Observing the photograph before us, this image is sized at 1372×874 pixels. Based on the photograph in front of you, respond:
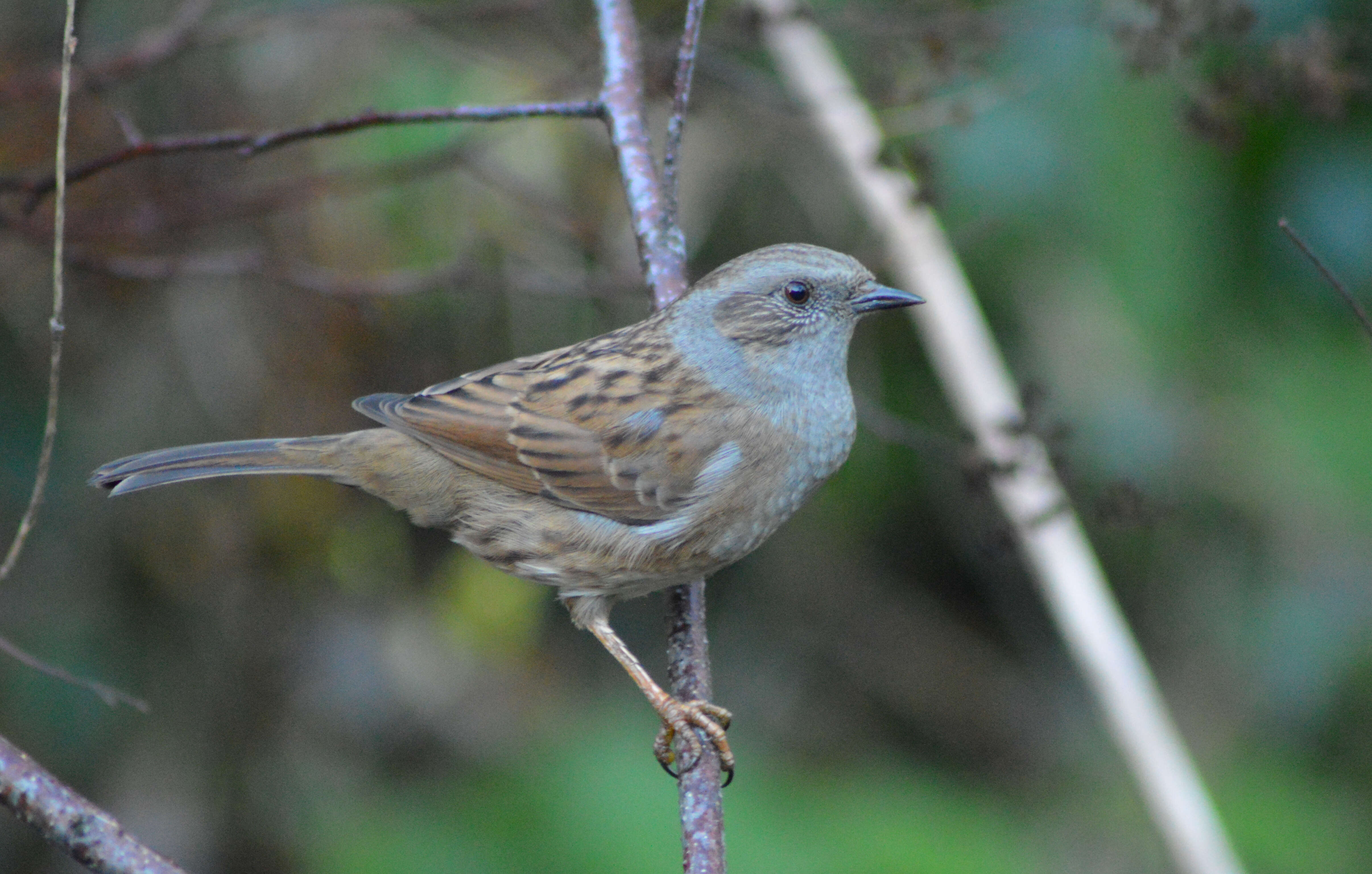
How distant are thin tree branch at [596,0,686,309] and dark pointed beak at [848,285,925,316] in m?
0.48

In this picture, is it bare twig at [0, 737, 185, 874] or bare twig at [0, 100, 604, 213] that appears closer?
bare twig at [0, 737, 185, 874]

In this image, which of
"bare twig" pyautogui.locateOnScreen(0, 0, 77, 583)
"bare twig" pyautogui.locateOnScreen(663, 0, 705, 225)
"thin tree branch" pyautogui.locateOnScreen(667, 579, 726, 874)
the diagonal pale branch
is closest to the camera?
"bare twig" pyautogui.locateOnScreen(0, 0, 77, 583)

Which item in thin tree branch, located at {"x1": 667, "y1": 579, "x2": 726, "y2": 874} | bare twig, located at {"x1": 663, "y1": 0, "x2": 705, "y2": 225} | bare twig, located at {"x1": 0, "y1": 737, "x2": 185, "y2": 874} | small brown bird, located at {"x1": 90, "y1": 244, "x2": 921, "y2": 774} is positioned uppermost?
bare twig, located at {"x1": 663, "y1": 0, "x2": 705, "y2": 225}

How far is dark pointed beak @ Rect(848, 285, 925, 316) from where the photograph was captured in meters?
3.21

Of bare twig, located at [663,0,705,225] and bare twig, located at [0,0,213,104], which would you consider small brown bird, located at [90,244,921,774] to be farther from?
bare twig, located at [0,0,213,104]

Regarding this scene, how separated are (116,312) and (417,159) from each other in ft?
4.55

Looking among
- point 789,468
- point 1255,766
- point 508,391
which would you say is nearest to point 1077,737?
point 1255,766

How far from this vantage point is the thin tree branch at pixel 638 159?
3314mm

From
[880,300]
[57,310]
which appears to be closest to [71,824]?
[57,310]

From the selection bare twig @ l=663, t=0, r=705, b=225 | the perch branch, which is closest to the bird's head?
the perch branch

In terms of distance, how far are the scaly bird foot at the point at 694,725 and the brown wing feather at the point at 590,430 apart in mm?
477

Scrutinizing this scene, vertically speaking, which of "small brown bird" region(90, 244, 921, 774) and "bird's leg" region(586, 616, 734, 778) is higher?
"small brown bird" region(90, 244, 921, 774)

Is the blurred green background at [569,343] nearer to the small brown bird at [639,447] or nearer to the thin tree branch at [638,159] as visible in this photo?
the thin tree branch at [638,159]

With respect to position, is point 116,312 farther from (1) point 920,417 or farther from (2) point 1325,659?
(2) point 1325,659
